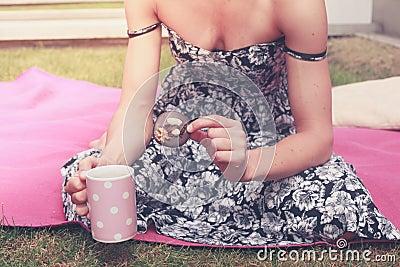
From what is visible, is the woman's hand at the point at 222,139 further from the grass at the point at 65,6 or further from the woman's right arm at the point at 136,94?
the grass at the point at 65,6

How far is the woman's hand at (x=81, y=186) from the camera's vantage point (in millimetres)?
1410

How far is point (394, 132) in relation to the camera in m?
2.42

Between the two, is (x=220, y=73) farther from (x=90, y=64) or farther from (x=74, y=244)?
(x=90, y=64)

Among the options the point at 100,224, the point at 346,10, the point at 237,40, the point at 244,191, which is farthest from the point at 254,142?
the point at 346,10

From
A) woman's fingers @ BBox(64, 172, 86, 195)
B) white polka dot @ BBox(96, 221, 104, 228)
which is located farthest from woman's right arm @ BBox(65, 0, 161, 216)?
white polka dot @ BBox(96, 221, 104, 228)

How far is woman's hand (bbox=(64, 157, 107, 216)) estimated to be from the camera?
1410mm

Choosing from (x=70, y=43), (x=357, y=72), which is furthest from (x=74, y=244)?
(x=70, y=43)

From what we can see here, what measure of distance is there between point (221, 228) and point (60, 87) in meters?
1.65

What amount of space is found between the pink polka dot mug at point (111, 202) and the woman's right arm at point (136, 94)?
0.24m

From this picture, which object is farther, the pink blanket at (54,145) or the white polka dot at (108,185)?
the pink blanket at (54,145)

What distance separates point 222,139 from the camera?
129cm

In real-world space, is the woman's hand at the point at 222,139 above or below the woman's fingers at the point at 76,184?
above

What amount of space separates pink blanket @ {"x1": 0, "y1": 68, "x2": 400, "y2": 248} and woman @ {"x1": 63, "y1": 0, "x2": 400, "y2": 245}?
0.13 metres

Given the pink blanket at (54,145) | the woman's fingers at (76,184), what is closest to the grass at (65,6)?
the pink blanket at (54,145)
